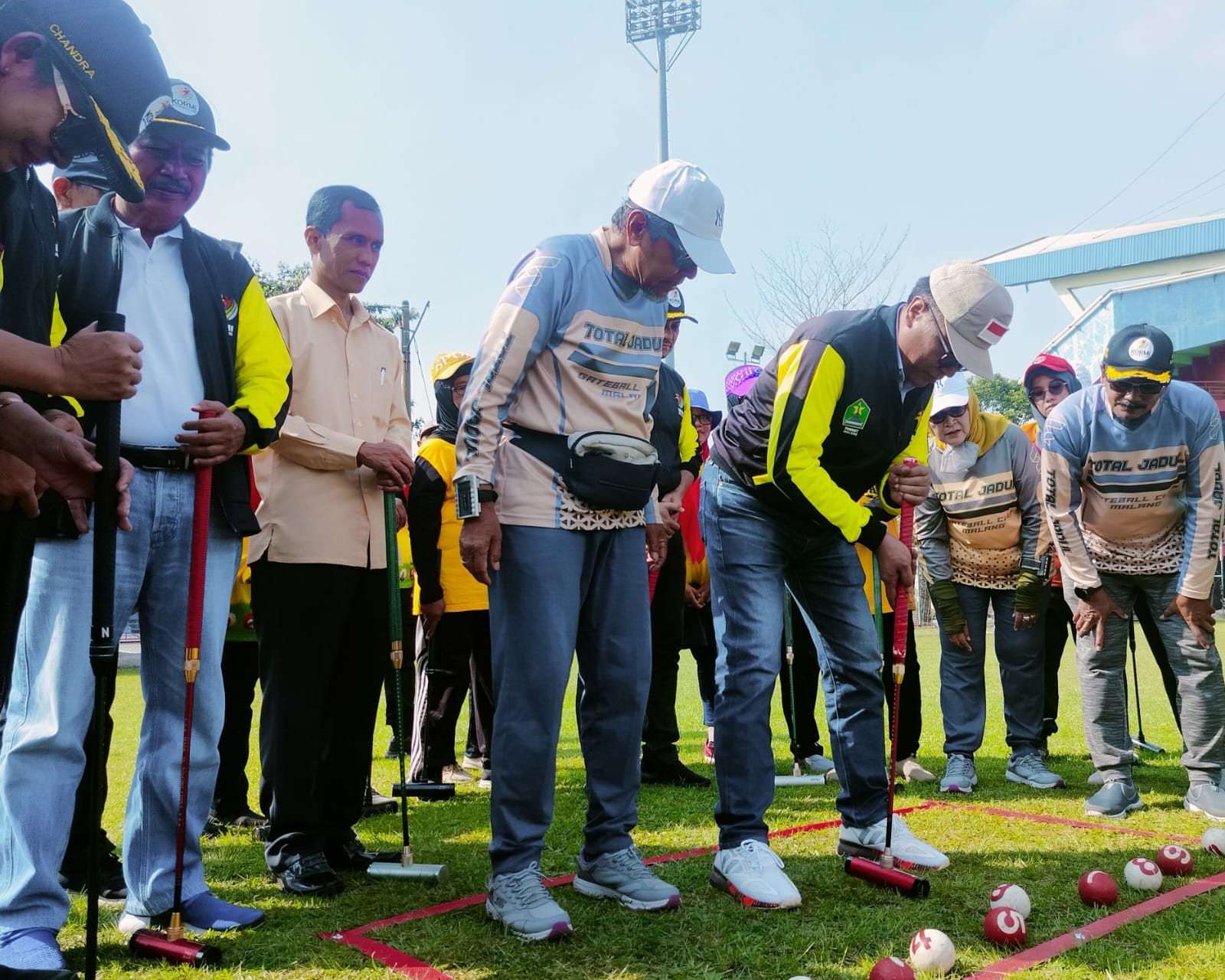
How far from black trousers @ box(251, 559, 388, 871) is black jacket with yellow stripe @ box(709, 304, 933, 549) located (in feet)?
4.98

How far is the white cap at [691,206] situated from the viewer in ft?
10.8

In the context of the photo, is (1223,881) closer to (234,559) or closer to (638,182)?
(638,182)

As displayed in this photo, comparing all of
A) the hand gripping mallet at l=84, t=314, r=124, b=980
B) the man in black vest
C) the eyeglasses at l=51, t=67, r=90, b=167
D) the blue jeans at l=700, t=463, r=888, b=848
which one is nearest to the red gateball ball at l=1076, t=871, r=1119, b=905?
the blue jeans at l=700, t=463, r=888, b=848

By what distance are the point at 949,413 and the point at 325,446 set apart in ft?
12.2

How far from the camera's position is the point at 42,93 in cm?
198

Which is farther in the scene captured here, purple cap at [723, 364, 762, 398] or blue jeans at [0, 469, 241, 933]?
purple cap at [723, 364, 762, 398]

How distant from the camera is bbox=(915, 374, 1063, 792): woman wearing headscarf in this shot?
580cm

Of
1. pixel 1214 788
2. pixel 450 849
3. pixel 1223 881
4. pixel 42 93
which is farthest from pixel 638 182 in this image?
pixel 1214 788

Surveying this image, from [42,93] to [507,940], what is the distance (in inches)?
96.7

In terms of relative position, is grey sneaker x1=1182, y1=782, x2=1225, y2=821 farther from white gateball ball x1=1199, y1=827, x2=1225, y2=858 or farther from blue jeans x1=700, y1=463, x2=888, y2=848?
blue jeans x1=700, y1=463, x2=888, y2=848

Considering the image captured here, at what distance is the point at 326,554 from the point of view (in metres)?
3.66

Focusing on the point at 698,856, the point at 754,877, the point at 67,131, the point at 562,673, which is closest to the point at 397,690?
the point at 562,673

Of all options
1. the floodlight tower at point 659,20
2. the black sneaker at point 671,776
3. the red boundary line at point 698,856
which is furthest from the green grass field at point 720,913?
the floodlight tower at point 659,20

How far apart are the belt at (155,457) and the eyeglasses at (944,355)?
2.60 meters
